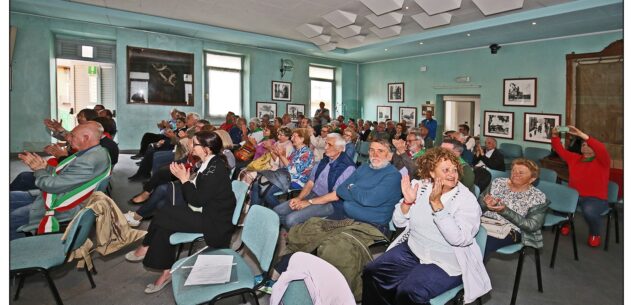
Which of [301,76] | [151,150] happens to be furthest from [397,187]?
[301,76]

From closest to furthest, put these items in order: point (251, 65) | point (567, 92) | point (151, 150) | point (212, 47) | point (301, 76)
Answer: point (151, 150)
point (567, 92)
point (212, 47)
point (251, 65)
point (301, 76)

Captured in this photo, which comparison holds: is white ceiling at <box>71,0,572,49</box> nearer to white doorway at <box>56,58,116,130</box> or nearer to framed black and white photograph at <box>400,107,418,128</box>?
white doorway at <box>56,58,116,130</box>

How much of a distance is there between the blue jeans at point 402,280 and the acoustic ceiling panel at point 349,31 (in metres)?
7.67

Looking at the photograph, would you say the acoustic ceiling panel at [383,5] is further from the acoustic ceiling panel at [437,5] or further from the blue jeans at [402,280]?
the blue jeans at [402,280]

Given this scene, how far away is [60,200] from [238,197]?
5.21 feet

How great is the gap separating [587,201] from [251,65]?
35.8 ft

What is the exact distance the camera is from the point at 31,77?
10.1 m

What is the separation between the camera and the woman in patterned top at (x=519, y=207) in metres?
3.22

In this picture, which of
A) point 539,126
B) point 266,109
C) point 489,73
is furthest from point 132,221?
point 489,73

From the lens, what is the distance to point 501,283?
3648mm

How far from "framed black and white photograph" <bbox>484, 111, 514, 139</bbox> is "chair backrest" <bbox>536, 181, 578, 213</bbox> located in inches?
293

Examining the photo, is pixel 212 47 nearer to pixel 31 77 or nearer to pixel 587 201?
pixel 31 77

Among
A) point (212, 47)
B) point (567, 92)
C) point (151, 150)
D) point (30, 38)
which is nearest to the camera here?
point (151, 150)

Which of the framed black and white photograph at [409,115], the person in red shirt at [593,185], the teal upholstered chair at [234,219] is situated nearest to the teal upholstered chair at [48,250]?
the teal upholstered chair at [234,219]
